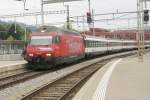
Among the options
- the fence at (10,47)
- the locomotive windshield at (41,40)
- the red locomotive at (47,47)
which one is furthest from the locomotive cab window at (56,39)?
the fence at (10,47)

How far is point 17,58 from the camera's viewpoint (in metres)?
41.6

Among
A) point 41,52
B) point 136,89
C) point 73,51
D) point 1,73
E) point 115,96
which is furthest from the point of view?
point 73,51

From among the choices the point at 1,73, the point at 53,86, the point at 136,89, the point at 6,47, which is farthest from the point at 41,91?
the point at 6,47

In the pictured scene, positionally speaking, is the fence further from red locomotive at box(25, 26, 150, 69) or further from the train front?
the train front

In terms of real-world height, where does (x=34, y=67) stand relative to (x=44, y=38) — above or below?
below

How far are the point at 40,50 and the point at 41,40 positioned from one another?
0.86m

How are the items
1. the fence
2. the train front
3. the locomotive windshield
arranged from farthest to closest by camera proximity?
the fence
the locomotive windshield
the train front

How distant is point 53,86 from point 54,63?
10409 mm

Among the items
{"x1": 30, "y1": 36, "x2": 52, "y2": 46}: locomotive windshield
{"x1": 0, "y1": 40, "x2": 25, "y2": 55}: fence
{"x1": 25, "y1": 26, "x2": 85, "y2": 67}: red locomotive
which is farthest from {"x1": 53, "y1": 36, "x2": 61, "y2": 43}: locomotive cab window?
{"x1": 0, "y1": 40, "x2": 25, "y2": 55}: fence

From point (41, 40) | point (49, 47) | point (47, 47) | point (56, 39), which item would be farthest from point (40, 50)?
point (56, 39)

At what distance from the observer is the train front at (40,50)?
28.8 meters

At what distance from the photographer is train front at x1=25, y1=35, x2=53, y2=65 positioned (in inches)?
1134

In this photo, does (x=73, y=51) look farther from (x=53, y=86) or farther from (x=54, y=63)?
(x=53, y=86)

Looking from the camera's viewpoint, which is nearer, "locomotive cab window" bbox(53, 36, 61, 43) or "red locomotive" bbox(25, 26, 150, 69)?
"red locomotive" bbox(25, 26, 150, 69)
